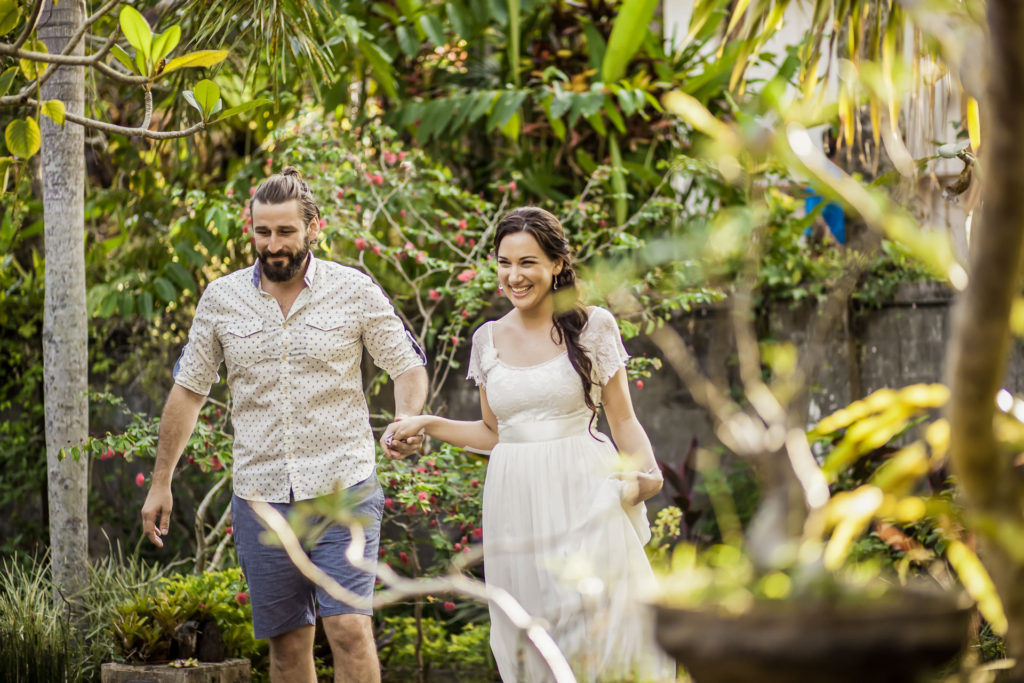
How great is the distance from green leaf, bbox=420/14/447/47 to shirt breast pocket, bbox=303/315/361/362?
2.76 m

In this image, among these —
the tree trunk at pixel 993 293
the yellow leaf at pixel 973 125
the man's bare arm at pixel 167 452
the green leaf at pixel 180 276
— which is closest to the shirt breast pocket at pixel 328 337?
the man's bare arm at pixel 167 452

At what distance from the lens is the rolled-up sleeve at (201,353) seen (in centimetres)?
367

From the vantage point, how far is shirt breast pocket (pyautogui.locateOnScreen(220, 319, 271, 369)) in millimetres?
3594

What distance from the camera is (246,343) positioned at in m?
3.60

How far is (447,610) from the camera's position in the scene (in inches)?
229

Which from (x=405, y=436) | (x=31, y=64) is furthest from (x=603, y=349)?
(x=31, y=64)

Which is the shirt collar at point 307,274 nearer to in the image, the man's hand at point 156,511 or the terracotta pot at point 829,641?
the man's hand at point 156,511

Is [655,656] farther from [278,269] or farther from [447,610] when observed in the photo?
[447,610]

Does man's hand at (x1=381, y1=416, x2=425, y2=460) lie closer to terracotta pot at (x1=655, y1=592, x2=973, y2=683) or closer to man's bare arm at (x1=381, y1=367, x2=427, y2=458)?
man's bare arm at (x1=381, y1=367, x2=427, y2=458)

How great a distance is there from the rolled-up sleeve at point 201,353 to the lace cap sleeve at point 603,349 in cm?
128

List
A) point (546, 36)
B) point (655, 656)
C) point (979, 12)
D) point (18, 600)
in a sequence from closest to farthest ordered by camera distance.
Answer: point (979, 12), point (655, 656), point (18, 600), point (546, 36)

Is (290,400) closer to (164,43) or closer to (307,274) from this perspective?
(307,274)

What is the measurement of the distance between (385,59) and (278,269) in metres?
2.52

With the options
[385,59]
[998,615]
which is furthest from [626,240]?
[998,615]
